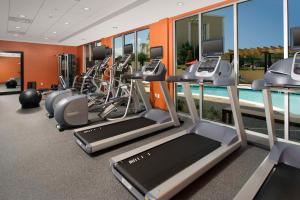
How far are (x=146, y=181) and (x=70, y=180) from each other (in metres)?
0.90

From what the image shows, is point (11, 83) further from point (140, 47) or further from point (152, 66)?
point (152, 66)

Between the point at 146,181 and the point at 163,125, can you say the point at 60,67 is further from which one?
the point at 146,181

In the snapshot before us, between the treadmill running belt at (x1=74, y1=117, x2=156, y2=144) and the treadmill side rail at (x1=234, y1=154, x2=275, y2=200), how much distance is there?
2.06m

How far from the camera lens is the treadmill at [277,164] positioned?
1699 millimetres

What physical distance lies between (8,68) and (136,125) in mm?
11595

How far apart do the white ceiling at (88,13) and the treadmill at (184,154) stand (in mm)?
1814

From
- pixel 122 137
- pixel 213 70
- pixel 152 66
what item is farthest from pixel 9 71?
pixel 213 70

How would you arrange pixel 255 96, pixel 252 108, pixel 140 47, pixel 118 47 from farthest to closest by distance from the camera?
pixel 118 47
pixel 140 47
pixel 255 96
pixel 252 108

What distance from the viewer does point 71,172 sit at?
2309 mm

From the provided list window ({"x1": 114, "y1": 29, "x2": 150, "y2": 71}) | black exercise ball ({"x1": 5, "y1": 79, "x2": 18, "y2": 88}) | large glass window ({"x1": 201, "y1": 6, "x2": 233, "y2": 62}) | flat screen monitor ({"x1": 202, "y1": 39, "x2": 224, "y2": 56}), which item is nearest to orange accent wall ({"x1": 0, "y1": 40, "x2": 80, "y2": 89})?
black exercise ball ({"x1": 5, "y1": 79, "x2": 18, "y2": 88})

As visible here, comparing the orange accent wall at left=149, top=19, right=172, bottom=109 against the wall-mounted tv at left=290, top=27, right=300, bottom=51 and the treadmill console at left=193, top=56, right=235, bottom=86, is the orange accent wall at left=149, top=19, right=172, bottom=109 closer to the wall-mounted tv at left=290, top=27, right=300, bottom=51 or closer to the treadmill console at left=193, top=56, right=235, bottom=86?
the treadmill console at left=193, top=56, right=235, bottom=86

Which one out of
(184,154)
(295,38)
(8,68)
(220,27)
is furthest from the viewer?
(8,68)

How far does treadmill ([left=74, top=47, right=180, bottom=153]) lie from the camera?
9.71ft

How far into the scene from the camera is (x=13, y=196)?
6.09 feet
